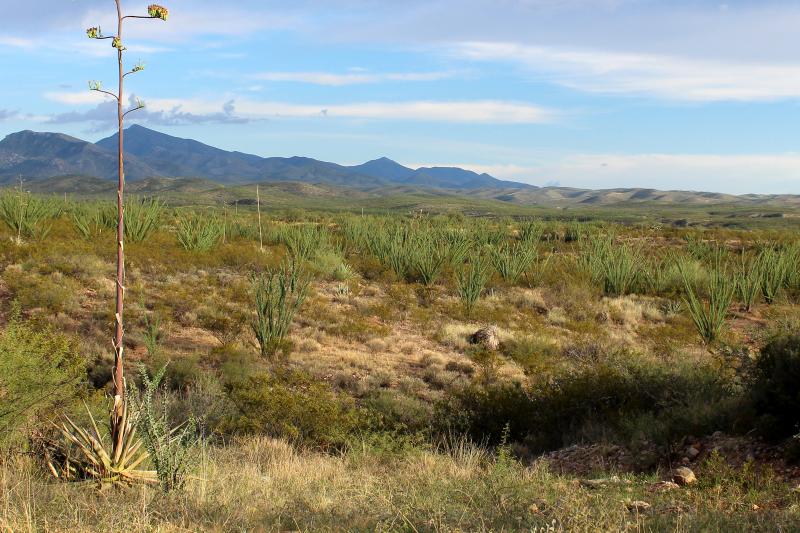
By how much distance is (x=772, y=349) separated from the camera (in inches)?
249

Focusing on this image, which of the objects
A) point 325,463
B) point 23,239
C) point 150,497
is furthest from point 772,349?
point 23,239

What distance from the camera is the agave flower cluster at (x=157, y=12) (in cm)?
347

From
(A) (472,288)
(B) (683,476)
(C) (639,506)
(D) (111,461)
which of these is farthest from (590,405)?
(A) (472,288)

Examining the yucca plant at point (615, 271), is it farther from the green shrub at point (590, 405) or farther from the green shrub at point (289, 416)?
the green shrub at point (289, 416)

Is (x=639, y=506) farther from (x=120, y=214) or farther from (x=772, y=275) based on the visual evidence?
(x=772, y=275)

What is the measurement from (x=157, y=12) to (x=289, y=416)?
4.96 metres

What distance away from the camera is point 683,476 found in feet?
17.2

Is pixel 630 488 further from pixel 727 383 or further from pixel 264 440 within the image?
pixel 264 440

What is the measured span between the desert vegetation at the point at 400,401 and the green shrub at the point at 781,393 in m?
0.02

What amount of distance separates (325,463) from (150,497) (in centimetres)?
206

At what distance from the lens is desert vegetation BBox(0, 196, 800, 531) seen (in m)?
4.21

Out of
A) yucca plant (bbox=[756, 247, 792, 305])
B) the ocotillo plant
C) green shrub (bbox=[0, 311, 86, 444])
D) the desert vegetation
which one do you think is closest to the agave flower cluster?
the ocotillo plant

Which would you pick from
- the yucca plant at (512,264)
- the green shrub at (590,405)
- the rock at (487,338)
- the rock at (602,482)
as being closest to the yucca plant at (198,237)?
the yucca plant at (512,264)

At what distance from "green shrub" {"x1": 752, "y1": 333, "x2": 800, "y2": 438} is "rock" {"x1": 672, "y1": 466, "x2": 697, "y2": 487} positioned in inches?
39.9
